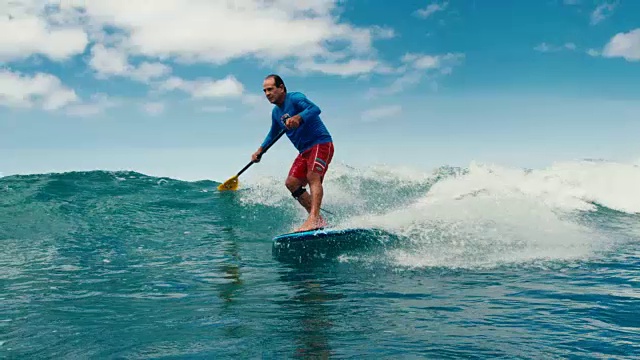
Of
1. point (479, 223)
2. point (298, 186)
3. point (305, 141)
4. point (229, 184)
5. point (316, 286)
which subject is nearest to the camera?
point (316, 286)

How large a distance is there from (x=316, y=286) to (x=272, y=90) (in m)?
3.18

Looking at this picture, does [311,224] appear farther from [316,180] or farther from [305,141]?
[305,141]

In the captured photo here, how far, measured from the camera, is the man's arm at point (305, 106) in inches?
273

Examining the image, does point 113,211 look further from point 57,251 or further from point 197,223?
point 57,251

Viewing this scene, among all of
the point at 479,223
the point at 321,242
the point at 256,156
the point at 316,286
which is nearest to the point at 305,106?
the point at 256,156

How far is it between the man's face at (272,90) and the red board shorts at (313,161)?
863mm

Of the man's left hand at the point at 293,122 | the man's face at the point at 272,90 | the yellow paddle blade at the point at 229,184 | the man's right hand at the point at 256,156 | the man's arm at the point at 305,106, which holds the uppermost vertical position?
the man's face at the point at 272,90

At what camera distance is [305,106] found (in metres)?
7.13

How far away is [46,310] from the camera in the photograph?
430 centimetres

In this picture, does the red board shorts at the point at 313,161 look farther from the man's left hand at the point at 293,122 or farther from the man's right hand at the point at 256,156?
the man's right hand at the point at 256,156

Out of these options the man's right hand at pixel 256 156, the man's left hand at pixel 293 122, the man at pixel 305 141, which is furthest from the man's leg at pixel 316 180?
the man's right hand at pixel 256 156

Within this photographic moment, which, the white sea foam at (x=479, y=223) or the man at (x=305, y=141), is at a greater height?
the man at (x=305, y=141)

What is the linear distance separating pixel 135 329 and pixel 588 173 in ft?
56.4

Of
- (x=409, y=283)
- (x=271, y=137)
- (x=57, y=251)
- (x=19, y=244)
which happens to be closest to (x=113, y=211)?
(x=19, y=244)
